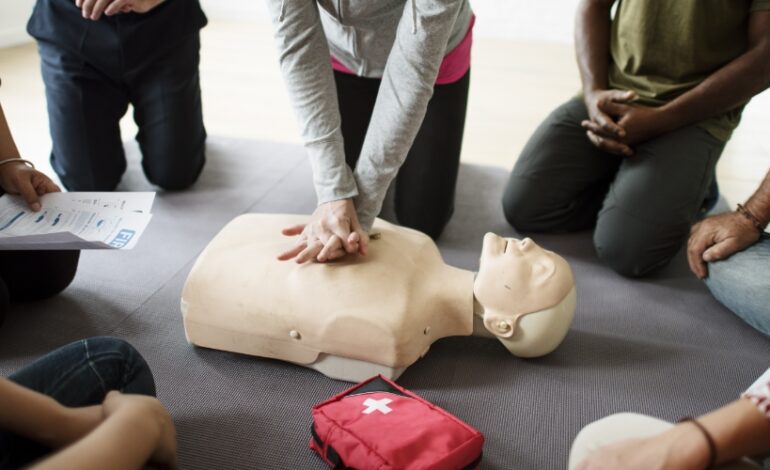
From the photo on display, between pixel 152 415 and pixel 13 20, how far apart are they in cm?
334

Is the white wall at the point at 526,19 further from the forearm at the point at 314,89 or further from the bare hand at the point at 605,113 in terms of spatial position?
the forearm at the point at 314,89

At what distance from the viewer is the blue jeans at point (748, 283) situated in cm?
138

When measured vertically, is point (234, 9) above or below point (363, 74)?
below

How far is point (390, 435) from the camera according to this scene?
1.00 metres

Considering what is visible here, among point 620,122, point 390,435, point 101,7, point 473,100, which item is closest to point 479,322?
point 390,435

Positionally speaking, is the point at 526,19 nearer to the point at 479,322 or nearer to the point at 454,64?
the point at 454,64

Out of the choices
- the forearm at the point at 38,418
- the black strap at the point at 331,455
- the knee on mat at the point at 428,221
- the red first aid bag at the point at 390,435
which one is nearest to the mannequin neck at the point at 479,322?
the red first aid bag at the point at 390,435

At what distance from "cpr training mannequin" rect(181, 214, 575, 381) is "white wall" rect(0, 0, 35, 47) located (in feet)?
9.18

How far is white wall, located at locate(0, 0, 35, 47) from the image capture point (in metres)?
3.32

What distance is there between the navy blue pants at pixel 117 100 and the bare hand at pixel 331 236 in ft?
2.74

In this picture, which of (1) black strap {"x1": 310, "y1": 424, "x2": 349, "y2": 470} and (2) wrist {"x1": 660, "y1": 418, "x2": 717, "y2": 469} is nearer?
(2) wrist {"x1": 660, "y1": 418, "x2": 717, "y2": 469}

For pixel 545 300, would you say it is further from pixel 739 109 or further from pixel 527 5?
pixel 527 5

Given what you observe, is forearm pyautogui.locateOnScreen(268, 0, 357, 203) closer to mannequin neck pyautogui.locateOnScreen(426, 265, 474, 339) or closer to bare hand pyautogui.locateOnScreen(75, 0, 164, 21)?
mannequin neck pyautogui.locateOnScreen(426, 265, 474, 339)

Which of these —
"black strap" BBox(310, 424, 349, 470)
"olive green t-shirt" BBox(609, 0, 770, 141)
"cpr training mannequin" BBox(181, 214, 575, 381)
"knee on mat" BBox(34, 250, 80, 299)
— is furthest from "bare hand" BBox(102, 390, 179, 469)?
"olive green t-shirt" BBox(609, 0, 770, 141)
